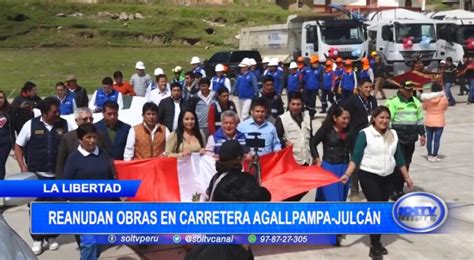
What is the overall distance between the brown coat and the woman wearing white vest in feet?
6.71

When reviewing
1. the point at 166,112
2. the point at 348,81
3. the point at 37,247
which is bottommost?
the point at 37,247

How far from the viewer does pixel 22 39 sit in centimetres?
5272

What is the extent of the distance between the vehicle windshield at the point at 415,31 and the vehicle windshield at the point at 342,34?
1.66m

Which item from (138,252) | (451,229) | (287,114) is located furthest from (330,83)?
(451,229)

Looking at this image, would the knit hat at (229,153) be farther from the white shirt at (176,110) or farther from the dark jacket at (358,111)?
the white shirt at (176,110)

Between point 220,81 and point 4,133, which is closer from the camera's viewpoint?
point 4,133

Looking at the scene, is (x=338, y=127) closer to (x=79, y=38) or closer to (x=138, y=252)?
(x=138, y=252)

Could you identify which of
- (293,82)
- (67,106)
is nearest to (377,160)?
(67,106)

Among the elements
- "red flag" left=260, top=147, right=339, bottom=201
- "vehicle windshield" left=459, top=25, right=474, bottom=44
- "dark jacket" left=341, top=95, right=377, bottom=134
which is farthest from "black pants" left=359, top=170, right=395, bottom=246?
"vehicle windshield" left=459, top=25, right=474, bottom=44

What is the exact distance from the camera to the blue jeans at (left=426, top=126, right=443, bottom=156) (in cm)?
1199

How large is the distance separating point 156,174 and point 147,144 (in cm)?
39

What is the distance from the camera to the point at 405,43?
2770 centimetres

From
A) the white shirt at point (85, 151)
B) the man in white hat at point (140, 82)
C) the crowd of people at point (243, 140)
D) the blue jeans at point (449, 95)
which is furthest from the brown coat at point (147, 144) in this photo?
the blue jeans at point (449, 95)

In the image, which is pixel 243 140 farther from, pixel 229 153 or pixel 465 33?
pixel 465 33
